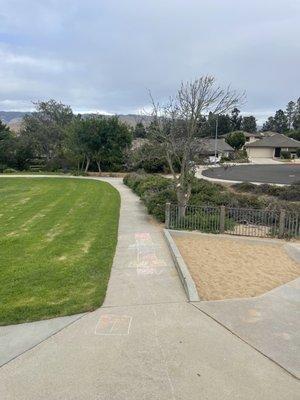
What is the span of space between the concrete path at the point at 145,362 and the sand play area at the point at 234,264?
52.1 inches

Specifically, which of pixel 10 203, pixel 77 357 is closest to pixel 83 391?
pixel 77 357

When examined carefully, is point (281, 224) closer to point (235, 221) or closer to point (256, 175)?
point (235, 221)

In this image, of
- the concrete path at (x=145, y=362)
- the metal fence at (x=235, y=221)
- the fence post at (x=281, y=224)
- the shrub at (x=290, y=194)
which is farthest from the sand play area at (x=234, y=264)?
the shrub at (x=290, y=194)

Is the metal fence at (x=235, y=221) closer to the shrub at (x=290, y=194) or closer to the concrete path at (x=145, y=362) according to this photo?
the concrete path at (x=145, y=362)

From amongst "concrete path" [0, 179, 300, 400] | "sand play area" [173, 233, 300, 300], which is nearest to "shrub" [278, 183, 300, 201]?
"sand play area" [173, 233, 300, 300]

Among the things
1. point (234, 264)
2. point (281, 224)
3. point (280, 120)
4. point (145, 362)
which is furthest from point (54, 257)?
point (280, 120)

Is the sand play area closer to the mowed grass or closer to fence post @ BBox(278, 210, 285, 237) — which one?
fence post @ BBox(278, 210, 285, 237)

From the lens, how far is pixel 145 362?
492 cm

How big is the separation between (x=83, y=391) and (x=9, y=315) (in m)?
2.51

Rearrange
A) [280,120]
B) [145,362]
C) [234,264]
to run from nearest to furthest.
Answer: [145,362]
[234,264]
[280,120]

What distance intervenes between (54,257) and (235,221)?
6849 mm

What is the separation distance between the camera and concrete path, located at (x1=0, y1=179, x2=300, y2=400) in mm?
4348

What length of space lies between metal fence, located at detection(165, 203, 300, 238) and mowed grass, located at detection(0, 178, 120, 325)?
2.38 m

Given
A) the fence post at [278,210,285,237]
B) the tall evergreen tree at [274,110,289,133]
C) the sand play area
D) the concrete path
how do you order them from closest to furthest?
the concrete path
the sand play area
the fence post at [278,210,285,237]
the tall evergreen tree at [274,110,289,133]
